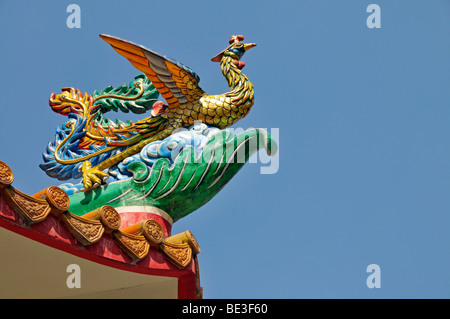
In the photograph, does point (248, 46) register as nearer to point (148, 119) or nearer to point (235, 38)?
point (235, 38)

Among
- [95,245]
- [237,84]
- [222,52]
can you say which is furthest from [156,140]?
[95,245]

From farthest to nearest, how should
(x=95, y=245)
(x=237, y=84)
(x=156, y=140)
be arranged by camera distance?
(x=237, y=84) → (x=156, y=140) → (x=95, y=245)

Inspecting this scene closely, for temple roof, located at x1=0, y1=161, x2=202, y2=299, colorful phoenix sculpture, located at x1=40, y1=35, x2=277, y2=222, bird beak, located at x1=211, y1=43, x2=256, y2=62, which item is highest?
bird beak, located at x1=211, y1=43, x2=256, y2=62

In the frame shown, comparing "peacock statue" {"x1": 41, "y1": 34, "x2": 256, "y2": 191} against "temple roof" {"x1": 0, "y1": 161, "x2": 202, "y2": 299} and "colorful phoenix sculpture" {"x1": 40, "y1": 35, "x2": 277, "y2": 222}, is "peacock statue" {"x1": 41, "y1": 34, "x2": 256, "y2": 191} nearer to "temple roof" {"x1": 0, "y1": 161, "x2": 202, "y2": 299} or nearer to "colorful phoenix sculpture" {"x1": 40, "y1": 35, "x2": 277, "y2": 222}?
"colorful phoenix sculpture" {"x1": 40, "y1": 35, "x2": 277, "y2": 222}

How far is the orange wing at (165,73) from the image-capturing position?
917 centimetres

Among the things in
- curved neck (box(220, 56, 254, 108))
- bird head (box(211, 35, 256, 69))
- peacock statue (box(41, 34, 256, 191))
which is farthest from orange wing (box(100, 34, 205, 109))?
bird head (box(211, 35, 256, 69))

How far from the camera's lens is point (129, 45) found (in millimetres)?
9133

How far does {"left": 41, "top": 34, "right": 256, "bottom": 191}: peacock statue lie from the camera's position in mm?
9125

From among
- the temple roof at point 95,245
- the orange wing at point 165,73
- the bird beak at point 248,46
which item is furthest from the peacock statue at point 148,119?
the temple roof at point 95,245

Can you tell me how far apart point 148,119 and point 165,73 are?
586mm

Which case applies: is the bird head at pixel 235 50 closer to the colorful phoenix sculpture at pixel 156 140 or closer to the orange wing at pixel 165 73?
Result: the colorful phoenix sculpture at pixel 156 140

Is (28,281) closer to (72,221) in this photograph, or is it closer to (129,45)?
(72,221)

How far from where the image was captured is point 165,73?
9.30m

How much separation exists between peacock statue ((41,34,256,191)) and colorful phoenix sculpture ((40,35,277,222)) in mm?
12
